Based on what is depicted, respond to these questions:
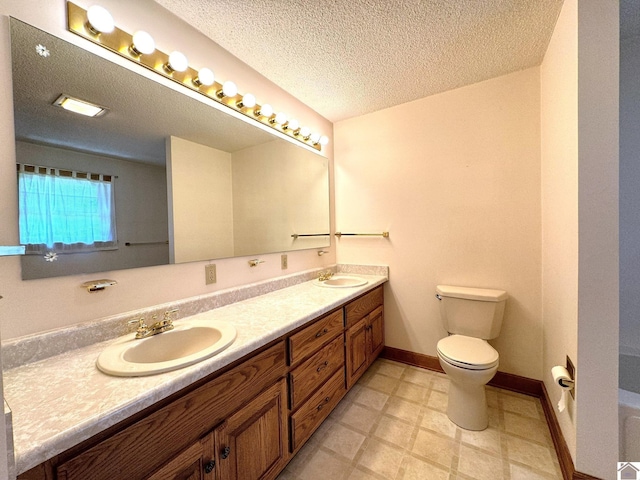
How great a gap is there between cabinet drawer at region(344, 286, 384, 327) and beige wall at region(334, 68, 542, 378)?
18 centimetres

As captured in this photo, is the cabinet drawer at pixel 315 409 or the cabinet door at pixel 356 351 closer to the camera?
the cabinet drawer at pixel 315 409

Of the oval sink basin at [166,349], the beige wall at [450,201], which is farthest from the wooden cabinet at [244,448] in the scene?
the beige wall at [450,201]

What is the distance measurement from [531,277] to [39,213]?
2.62 meters

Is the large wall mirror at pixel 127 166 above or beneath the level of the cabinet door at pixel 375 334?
above

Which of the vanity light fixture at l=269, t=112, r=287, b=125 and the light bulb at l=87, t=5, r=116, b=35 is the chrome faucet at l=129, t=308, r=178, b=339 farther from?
the vanity light fixture at l=269, t=112, r=287, b=125

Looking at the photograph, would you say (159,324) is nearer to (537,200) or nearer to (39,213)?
(39,213)

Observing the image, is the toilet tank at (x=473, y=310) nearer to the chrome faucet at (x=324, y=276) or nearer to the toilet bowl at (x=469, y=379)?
the toilet bowl at (x=469, y=379)

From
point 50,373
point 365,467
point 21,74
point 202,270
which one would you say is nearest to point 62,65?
point 21,74

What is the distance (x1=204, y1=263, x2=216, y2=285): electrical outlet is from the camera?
142cm

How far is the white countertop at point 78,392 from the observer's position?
21.2 inches

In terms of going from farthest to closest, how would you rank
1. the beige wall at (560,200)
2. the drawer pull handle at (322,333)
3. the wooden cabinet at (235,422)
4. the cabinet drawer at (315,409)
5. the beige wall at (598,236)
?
the drawer pull handle at (322,333) < the cabinet drawer at (315,409) < the beige wall at (560,200) < the beige wall at (598,236) < the wooden cabinet at (235,422)

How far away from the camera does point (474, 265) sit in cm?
190

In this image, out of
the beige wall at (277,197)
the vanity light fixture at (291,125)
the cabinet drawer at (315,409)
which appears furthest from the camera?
the vanity light fixture at (291,125)

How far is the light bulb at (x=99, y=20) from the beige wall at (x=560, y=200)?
6.24ft
